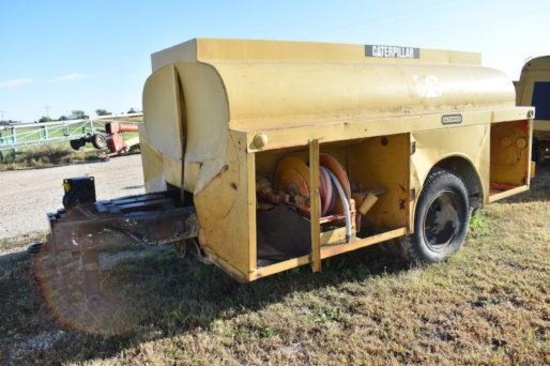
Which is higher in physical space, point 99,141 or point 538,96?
point 538,96

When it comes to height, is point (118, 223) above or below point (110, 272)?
above

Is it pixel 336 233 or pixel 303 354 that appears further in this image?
pixel 336 233

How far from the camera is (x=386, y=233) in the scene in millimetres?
3988

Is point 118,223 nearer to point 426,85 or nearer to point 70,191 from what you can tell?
point 70,191

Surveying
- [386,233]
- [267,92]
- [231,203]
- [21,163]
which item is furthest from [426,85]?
[21,163]

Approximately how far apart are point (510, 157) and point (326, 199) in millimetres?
2832

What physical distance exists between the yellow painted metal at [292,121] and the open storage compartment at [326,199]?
16mm

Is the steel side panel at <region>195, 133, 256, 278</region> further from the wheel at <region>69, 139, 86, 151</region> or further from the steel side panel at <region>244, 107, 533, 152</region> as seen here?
the wheel at <region>69, 139, 86, 151</region>

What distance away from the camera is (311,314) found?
3.67 m

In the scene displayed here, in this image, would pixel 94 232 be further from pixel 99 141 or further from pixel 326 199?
pixel 99 141

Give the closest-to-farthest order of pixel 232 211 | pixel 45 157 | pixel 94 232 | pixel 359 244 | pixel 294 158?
pixel 232 211 < pixel 94 232 < pixel 359 244 < pixel 294 158 < pixel 45 157

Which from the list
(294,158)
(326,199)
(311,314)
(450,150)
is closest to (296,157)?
(294,158)

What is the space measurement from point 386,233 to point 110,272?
2.40 metres

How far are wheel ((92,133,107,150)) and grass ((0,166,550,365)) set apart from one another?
1131 centimetres
